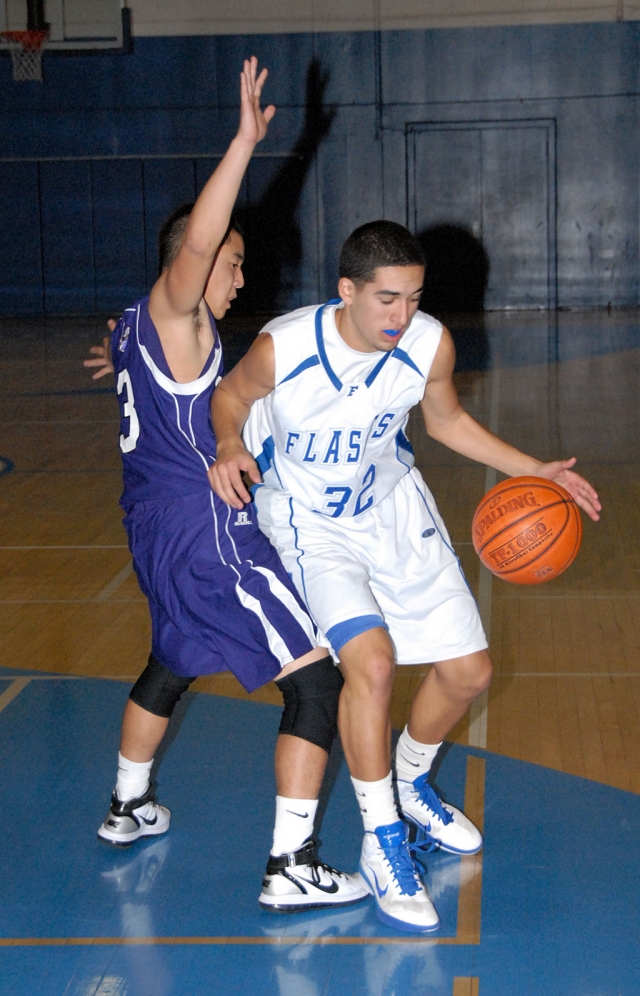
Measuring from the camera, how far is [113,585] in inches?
235

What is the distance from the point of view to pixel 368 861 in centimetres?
301

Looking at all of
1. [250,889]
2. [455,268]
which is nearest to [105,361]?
[250,889]

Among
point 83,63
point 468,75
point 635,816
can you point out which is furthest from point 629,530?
point 83,63

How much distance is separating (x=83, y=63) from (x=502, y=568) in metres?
16.9

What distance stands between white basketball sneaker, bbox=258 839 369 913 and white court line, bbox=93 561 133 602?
291 cm

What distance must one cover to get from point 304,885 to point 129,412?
130 centimetres

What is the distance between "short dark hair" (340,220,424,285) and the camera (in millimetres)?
2910

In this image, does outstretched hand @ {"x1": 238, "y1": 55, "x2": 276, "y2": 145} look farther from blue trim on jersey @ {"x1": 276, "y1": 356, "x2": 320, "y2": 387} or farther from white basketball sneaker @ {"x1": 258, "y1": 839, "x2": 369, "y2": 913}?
white basketball sneaker @ {"x1": 258, "y1": 839, "x2": 369, "y2": 913}

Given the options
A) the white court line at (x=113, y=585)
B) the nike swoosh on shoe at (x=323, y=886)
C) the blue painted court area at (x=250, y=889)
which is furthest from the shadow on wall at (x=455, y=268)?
the nike swoosh on shoe at (x=323, y=886)

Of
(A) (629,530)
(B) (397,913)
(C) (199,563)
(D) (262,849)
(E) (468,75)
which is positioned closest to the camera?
(B) (397,913)

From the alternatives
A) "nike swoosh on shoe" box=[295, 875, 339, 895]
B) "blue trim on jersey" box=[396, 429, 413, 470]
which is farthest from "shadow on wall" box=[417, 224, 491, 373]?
"nike swoosh on shoe" box=[295, 875, 339, 895]

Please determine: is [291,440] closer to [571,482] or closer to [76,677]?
[571,482]

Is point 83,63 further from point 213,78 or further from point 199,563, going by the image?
point 199,563

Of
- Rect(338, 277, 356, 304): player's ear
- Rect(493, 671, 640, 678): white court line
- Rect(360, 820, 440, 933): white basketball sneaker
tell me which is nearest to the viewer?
Rect(360, 820, 440, 933): white basketball sneaker
